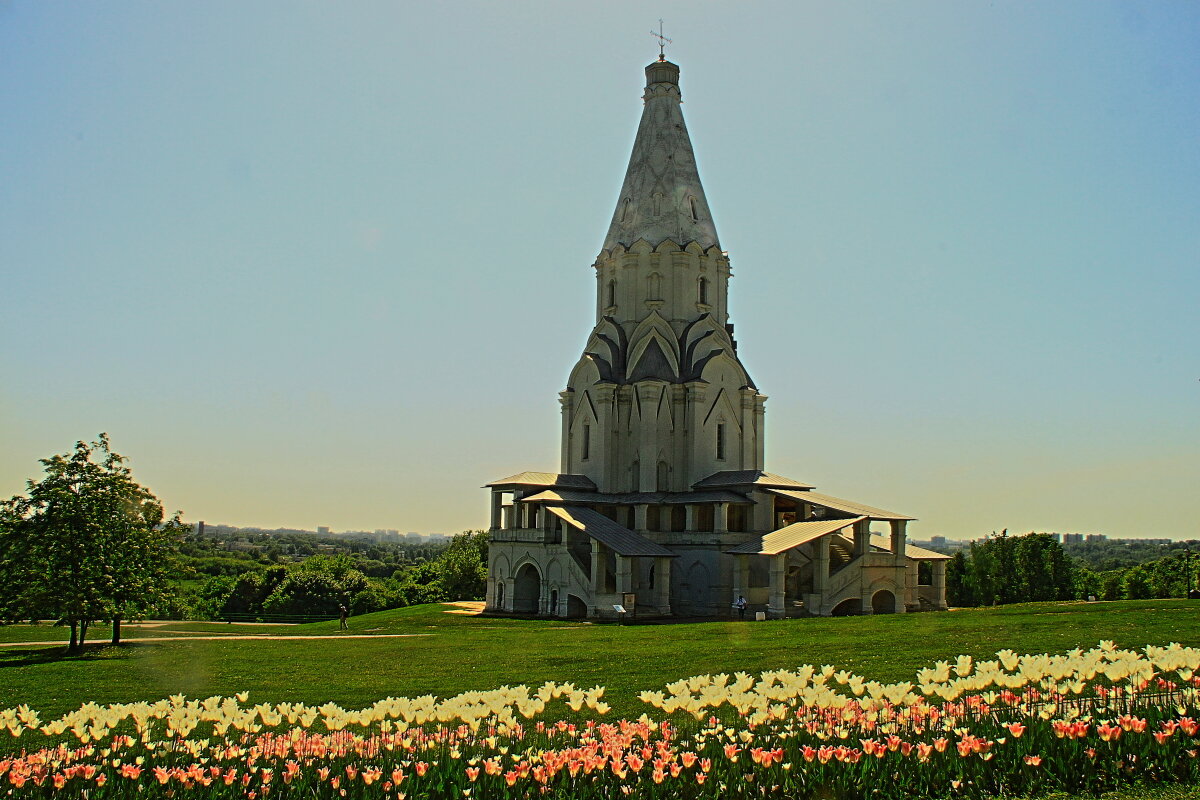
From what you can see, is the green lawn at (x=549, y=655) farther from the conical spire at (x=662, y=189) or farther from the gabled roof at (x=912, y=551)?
the conical spire at (x=662, y=189)

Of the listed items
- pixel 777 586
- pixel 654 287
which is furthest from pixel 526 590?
pixel 654 287

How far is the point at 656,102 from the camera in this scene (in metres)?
51.7

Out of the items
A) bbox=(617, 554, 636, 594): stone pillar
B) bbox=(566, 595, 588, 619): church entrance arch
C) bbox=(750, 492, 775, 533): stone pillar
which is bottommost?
bbox=(566, 595, 588, 619): church entrance arch

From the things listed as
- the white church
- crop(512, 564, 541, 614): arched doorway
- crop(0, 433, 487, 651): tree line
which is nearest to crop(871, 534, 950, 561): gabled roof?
the white church

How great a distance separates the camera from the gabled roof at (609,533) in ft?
129

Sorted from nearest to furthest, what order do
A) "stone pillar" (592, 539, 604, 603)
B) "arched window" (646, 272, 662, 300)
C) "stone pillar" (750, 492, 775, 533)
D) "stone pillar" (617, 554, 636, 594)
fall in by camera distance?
"stone pillar" (617, 554, 636, 594)
"stone pillar" (592, 539, 604, 603)
"stone pillar" (750, 492, 775, 533)
"arched window" (646, 272, 662, 300)

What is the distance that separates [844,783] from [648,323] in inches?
1597

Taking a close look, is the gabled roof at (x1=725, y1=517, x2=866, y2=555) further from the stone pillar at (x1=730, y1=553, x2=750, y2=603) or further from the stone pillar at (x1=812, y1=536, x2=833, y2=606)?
the stone pillar at (x1=730, y1=553, x2=750, y2=603)

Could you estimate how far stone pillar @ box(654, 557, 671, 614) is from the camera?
3984 cm

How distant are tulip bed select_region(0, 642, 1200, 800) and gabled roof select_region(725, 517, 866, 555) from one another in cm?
2769

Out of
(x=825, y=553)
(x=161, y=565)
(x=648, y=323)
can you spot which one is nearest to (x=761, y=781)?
(x=161, y=565)

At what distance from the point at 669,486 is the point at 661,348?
712 centimetres

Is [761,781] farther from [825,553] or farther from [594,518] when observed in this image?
[594,518]

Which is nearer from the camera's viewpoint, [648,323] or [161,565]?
[161,565]
